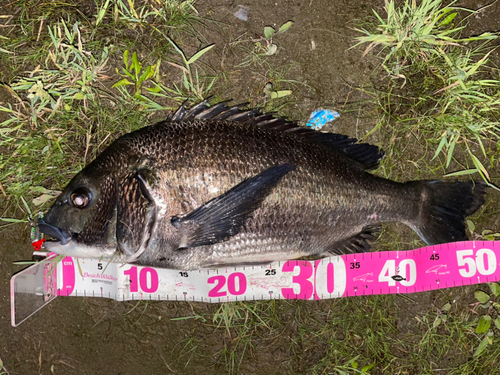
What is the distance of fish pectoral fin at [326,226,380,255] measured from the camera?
2928 millimetres

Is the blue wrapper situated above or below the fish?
above

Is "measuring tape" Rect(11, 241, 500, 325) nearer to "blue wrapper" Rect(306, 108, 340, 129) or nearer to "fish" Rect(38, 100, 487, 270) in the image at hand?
"fish" Rect(38, 100, 487, 270)

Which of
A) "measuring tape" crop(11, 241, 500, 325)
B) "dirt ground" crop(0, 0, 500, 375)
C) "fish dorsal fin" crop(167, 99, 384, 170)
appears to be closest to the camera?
"fish dorsal fin" crop(167, 99, 384, 170)

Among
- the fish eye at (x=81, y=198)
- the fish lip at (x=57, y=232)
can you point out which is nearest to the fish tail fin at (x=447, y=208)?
the fish eye at (x=81, y=198)

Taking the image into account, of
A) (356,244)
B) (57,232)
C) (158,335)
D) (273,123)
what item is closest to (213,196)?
(273,123)

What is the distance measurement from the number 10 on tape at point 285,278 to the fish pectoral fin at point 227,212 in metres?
0.80

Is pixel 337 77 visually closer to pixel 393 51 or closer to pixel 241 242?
pixel 393 51

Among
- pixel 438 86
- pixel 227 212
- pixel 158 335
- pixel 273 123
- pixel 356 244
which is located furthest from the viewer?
pixel 158 335

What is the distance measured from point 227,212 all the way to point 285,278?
1.10 m

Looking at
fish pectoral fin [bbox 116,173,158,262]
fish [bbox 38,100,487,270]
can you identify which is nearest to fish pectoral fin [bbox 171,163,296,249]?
fish [bbox 38,100,487,270]

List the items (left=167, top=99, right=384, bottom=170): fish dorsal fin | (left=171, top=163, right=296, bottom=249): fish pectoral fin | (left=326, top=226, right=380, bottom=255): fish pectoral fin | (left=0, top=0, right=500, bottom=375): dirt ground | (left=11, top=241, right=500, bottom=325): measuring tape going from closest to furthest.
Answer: (left=171, top=163, right=296, bottom=249): fish pectoral fin → (left=167, top=99, right=384, bottom=170): fish dorsal fin → (left=326, top=226, right=380, bottom=255): fish pectoral fin → (left=11, top=241, right=500, bottom=325): measuring tape → (left=0, top=0, right=500, bottom=375): dirt ground

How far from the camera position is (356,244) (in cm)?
296

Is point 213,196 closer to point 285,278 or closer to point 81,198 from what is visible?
point 81,198

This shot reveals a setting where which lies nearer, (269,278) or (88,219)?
(88,219)
